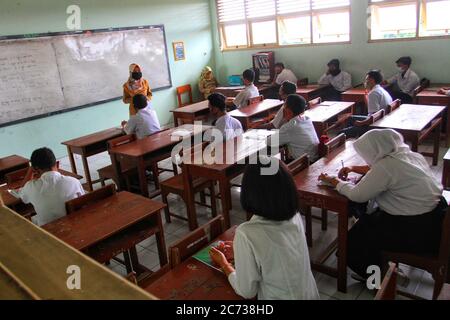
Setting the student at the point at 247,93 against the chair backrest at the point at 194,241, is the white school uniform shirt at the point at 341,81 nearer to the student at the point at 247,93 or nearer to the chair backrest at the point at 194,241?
the student at the point at 247,93

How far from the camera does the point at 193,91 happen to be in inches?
328

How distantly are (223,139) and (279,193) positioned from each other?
2281 mm

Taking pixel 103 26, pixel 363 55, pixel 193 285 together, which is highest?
pixel 103 26

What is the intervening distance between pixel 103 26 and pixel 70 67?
0.99 metres

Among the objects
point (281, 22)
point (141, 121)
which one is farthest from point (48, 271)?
point (281, 22)

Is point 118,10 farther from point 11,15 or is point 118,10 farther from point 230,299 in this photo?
point 230,299

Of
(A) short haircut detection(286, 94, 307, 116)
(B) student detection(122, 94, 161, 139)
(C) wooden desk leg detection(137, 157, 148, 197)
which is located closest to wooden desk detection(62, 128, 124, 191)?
(B) student detection(122, 94, 161, 139)

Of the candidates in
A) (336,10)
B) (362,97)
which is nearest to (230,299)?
(362,97)

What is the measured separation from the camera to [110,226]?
7.14 feet

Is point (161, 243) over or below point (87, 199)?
below

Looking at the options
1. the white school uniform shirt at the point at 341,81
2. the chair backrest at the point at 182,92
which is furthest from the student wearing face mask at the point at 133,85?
the white school uniform shirt at the point at 341,81

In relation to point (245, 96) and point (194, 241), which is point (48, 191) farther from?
point (245, 96)

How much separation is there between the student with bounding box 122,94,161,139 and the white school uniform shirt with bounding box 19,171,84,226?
72.9 inches

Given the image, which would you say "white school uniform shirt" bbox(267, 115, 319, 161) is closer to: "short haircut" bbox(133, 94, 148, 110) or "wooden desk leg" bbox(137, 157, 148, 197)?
"wooden desk leg" bbox(137, 157, 148, 197)
